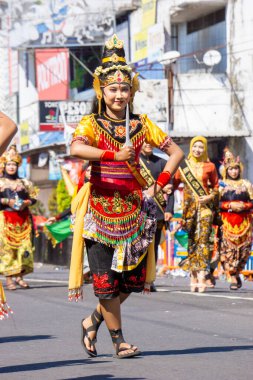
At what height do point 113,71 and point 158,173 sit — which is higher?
point 113,71

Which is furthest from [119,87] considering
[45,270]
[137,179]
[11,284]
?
[45,270]

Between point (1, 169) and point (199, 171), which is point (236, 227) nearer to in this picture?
point (199, 171)

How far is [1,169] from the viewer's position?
1650cm

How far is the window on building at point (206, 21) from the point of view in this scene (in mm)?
29859

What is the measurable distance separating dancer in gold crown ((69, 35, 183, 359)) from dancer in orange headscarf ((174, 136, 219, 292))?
713 cm

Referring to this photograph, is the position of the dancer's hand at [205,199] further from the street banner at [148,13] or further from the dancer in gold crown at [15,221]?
the street banner at [148,13]

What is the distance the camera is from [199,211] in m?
15.9

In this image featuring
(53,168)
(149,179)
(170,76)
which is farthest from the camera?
(53,168)

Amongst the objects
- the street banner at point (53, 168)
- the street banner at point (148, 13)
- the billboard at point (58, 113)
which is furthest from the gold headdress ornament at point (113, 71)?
the street banner at point (53, 168)

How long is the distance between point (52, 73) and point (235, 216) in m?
21.9

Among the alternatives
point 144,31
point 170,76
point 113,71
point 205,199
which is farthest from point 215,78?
point 113,71

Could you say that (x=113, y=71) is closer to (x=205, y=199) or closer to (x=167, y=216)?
(x=167, y=216)

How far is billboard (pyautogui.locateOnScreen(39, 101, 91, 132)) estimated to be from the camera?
1318 inches

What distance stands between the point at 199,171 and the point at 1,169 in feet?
9.11
